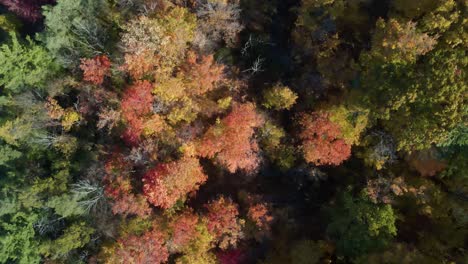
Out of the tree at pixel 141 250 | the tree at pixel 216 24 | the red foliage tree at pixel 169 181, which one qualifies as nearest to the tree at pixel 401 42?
the tree at pixel 216 24

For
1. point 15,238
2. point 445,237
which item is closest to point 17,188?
point 15,238

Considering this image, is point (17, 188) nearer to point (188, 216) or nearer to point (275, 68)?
point (188, 216)

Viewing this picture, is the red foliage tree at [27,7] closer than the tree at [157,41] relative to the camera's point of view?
No

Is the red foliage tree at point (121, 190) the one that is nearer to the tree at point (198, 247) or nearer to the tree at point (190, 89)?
the tree at point (198, 247)

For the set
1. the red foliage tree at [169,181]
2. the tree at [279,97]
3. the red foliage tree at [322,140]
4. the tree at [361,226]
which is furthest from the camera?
the tree at [279,97]

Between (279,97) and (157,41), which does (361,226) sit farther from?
(157,41)

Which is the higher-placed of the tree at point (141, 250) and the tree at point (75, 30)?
the tree at point (75, 30)
